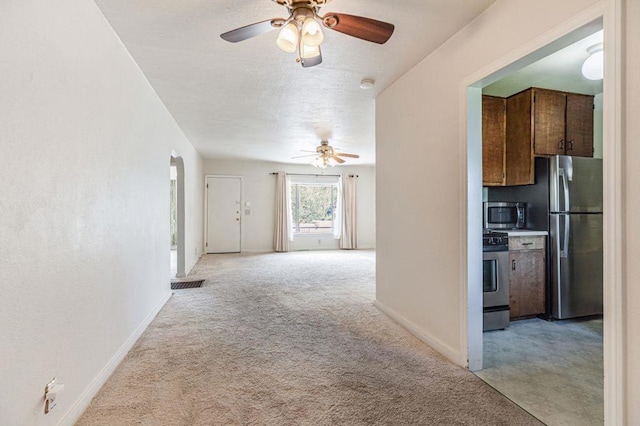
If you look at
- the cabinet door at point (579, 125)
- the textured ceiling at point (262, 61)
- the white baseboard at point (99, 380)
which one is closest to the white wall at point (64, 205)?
the white baseboard at point (99, 380)

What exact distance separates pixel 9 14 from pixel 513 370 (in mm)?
3280

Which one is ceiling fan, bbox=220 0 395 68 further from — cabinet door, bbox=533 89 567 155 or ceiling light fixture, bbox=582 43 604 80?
cabinet door, bbox=533 89 567 155

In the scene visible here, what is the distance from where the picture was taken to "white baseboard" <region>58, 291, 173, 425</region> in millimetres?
1534

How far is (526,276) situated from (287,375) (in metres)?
2.48

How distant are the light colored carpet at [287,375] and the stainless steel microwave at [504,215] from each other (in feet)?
5.10

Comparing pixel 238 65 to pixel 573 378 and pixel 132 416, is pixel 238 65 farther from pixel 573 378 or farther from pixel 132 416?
pixel 573 378

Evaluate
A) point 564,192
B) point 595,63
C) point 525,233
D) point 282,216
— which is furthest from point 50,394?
point 282,216

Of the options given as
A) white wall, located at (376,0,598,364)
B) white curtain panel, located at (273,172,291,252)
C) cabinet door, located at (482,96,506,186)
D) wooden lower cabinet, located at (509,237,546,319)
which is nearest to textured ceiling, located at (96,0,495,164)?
white wall, located at (376,0,598,364)

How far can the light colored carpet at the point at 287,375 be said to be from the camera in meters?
1.62

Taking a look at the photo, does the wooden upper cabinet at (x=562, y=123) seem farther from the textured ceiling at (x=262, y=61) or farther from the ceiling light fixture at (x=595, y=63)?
the textured ceiling at (x=262, y=61)

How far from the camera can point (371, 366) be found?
2.12m

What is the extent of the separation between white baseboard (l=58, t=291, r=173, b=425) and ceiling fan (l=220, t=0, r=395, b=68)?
2102mm

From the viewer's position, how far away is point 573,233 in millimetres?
2936

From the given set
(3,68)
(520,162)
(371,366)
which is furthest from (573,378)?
(3,68)
